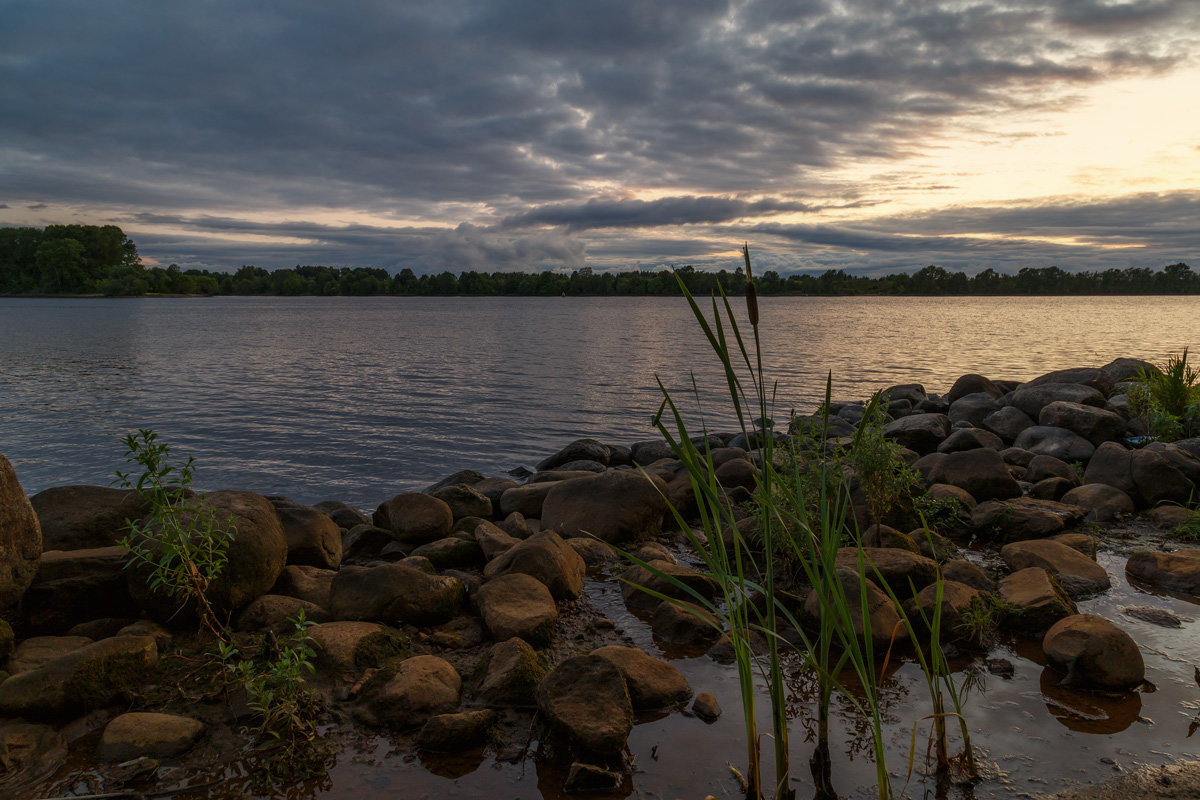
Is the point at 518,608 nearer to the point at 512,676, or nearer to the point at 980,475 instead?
the point at 512,676

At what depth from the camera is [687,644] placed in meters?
5.72

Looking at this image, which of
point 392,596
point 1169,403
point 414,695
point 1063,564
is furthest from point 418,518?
point 1169,403

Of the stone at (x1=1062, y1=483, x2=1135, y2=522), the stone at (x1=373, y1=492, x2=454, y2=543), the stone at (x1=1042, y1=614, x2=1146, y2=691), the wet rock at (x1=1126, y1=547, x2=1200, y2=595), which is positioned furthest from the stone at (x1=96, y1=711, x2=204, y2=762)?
the stone at (x1=1062, y1=483, x2=1135, y2=522)

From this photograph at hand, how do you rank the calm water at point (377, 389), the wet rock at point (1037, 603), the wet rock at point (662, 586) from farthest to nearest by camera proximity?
the calm water at point (377, 389)
the wet rock at point (662, 586)
the wet rock at point (1037, 603)

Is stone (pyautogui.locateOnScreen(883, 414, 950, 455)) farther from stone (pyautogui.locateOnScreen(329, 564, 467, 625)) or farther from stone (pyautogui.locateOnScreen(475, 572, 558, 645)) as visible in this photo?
stone (pyautogui.locateOnScreen(329, 564, 467, 625))

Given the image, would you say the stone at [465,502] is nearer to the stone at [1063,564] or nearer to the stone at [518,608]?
the stone at [518,608]

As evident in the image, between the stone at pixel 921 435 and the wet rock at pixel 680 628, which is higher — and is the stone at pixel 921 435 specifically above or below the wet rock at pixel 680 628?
above

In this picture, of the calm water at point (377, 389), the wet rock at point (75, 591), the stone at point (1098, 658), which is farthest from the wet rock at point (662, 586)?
the calm water at point (377, 389)

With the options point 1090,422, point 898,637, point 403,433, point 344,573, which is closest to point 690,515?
point 898,637

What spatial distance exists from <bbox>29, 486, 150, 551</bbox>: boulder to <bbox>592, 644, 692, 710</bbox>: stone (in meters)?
4.51

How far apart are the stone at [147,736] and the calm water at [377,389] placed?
324 inches

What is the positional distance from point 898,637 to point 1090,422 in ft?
34.6

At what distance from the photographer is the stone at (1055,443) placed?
12.1 metres

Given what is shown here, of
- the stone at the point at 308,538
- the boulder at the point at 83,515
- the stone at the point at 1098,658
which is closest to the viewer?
the stone at the point at 1098,658
